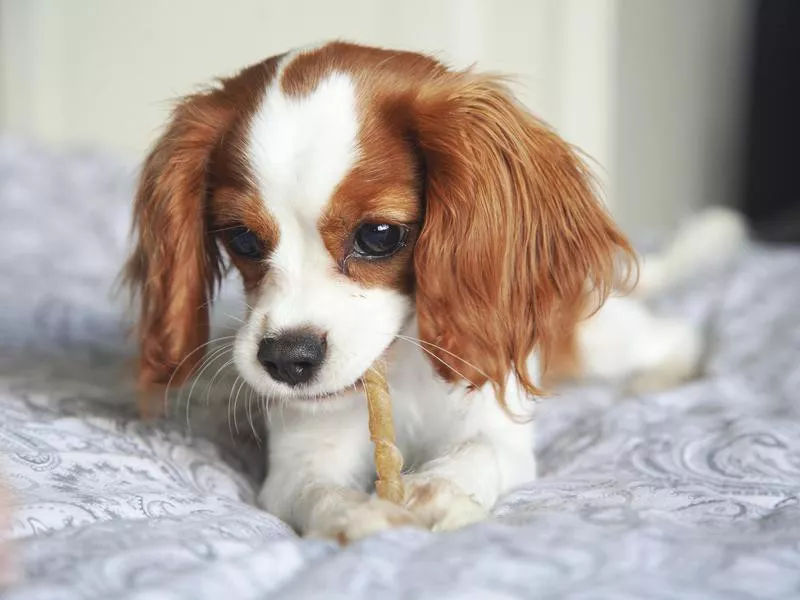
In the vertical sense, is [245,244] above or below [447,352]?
above

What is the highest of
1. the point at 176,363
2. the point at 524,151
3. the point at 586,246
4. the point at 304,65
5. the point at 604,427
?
the point at 304,65

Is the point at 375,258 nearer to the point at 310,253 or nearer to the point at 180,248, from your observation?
the point at 310,253

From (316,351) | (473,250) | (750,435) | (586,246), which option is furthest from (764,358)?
(316,351)

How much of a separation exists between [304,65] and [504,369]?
0.51 metres

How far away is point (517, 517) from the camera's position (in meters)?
1.13

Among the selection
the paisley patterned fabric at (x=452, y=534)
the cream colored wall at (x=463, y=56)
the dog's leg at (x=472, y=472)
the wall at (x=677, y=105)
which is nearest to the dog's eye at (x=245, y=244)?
the paisley patterned fabric at (x=452, y=534)

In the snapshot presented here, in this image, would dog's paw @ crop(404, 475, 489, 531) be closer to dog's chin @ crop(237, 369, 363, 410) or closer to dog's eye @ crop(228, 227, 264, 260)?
dog's chin @ crop(237, 369, 363, 410)

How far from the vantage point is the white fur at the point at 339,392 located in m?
1.19

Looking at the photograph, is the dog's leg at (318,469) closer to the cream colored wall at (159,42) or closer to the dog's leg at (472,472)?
the dog's leg at (472,472)

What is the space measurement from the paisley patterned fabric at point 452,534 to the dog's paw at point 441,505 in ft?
0.15

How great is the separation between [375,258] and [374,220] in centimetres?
5

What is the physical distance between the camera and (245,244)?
53.7 inches

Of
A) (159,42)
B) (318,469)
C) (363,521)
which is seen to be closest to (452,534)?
(363,521)

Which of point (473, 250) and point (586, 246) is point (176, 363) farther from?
point (586, 246)
